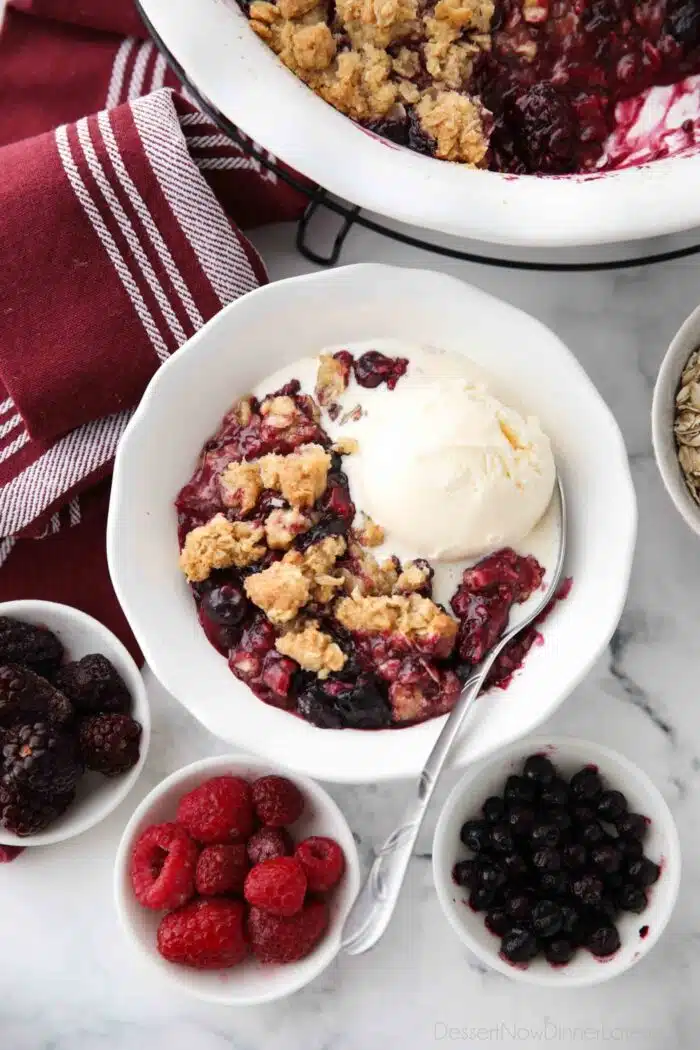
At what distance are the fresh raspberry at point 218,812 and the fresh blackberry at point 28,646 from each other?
29 cm

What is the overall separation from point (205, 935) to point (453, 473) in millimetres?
717

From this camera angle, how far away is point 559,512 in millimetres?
1422

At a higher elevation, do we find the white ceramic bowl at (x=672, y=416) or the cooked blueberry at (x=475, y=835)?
the white ceramic bowl at (x=672, y=416)

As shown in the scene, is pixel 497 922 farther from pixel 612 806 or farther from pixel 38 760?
pixel 38 760

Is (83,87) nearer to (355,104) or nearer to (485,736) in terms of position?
(355,104)

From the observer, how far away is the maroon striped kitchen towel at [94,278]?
155 cm

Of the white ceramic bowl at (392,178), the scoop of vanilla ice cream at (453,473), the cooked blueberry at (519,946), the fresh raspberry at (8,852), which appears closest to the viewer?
the white ceramic bowl at (392,178)

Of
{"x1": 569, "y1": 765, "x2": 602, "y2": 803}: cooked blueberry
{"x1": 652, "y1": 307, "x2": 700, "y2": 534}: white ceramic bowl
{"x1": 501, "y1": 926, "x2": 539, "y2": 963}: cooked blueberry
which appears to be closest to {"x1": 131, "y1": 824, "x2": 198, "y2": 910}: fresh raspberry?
{"x1": 501, "y1": 926, "x2": 539, "y2": 963}: cooked blueberry

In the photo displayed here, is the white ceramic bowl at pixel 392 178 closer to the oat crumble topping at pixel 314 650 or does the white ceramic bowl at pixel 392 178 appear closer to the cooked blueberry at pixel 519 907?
the oat crumble topping at pixel 314 650

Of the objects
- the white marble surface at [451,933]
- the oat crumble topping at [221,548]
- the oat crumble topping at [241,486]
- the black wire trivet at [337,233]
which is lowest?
the white marble surface at [451,933]

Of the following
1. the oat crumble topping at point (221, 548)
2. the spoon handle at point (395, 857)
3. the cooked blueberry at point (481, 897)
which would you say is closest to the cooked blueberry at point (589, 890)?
the cooked blueberry at point (481, 897)

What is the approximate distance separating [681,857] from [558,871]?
22cm

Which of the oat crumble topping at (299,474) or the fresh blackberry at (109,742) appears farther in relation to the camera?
the fresh blackberry at (109,742)

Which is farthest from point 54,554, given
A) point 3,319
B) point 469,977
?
point 469,977
